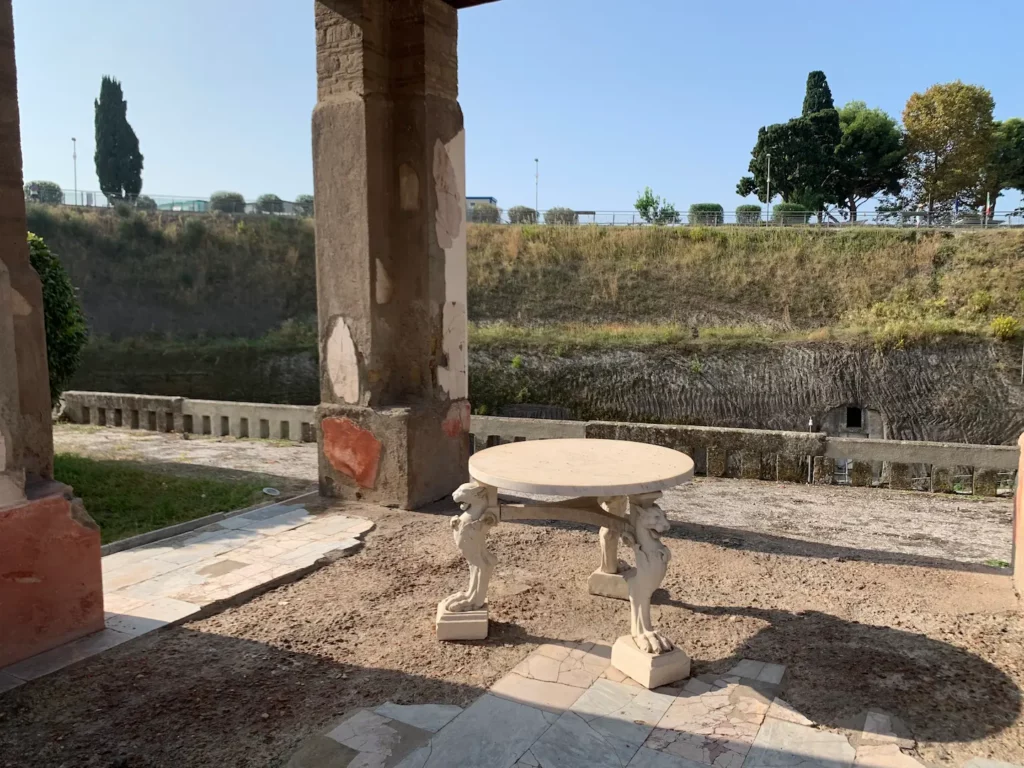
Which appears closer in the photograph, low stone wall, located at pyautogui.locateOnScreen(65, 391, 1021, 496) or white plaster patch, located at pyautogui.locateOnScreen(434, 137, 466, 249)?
white plaster patch, located at pyautogui.locateOnScreen(434, 137, 466, 249)

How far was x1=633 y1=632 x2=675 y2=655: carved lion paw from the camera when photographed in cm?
308

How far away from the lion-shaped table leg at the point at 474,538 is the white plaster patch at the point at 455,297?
265cm

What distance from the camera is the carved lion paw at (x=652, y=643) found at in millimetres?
3078

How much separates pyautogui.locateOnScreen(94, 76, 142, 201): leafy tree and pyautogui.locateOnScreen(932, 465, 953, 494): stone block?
3672 cm

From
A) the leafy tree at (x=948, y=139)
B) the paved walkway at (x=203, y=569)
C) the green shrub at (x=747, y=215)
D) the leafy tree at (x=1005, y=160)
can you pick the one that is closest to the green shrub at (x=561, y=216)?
the green shrub at (x=747, y=215)

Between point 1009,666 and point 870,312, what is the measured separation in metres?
23.8

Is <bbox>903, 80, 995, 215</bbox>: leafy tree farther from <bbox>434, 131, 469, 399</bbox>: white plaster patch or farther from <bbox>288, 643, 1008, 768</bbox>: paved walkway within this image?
<bbox>288, 643, 1008, 768</bbox>: paved walkway

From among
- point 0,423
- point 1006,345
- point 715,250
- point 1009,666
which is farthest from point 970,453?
point 715,250

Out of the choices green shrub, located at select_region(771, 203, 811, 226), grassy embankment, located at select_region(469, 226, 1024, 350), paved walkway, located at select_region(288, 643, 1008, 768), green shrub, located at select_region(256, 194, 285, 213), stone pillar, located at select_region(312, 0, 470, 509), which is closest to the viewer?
paved walkway, located at select_region(288, 643, 1008, 768)

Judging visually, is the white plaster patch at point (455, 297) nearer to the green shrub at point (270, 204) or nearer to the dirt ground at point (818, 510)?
the dirt ground at point (818, 510)

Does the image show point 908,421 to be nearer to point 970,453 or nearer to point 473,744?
point 970,453

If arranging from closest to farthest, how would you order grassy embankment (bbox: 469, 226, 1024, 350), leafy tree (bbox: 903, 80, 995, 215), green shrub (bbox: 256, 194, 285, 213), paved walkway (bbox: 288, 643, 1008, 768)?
paved walkway (bbox: 288, 643, 1008, 768)
grassy embankment (bbox: 469, 226, 1024, 350)
green shrub (bbox: 256, 194, 285, 213)
leafy tree (bbox: 903, 80, 995, 215)

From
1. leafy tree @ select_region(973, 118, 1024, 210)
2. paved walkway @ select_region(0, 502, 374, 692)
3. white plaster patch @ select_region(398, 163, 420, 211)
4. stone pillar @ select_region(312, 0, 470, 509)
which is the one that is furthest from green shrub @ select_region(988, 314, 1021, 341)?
paved walkway @ select_region(0, 502, 374, 692)

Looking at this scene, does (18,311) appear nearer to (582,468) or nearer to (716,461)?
(582,468)
